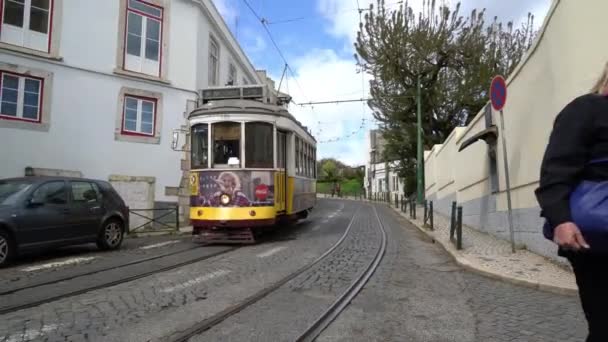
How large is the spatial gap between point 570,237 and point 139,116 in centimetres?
1595

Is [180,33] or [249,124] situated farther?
[180,33]

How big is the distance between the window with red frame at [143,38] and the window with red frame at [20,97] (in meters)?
2.94

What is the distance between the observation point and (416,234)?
1402 centimetres

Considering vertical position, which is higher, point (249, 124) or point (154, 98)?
point (154, 98)

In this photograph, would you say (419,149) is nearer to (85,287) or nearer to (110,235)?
(110,235)

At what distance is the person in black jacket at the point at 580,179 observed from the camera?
2.00 m

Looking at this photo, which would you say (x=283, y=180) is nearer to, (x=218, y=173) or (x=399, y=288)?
(x=218, y=173)

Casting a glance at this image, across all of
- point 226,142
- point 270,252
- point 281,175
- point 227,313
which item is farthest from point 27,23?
point 227,313

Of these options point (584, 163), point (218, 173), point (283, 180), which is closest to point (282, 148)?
point (283, 180)

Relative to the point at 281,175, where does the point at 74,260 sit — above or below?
below

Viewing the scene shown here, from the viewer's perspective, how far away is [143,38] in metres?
16.5

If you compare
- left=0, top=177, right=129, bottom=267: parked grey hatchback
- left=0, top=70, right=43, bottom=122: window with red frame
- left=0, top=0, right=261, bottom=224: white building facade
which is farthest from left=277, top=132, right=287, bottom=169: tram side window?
left=0, top=70, right=43, bottom=122: window with red frame

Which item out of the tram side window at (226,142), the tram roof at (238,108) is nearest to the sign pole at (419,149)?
the tram roof at (238,108)

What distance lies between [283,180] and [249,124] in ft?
5.30
